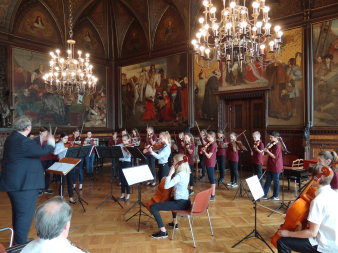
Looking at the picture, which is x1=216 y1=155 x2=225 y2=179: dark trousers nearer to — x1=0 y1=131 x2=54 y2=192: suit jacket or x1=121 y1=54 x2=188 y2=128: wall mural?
x1=121 y1=54 x2=188 y2=128: wall mural

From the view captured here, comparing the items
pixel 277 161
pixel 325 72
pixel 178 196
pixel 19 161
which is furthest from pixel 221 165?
pixel 19 161

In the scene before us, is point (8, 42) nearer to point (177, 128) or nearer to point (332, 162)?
point (177, 128)

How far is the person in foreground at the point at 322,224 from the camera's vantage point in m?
2.74

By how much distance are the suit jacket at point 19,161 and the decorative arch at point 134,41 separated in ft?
41.2

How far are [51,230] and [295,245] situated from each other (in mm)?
2662

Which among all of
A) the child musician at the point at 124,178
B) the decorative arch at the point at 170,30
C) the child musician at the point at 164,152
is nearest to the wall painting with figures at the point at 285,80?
the decorative arch at the point at 170,30

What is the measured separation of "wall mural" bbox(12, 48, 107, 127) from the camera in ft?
42.4

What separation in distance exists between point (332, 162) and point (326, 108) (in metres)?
6.13

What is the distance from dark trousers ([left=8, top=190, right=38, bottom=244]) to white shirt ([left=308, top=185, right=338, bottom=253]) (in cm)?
371

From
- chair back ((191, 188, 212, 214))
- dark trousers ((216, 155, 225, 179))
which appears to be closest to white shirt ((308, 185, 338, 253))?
chair back ((191, 188, 212, 214))

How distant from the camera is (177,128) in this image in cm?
1374

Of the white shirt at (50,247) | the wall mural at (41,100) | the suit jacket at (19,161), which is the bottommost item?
the white shirt at (50,247)

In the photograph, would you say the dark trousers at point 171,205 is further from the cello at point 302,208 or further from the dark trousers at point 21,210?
the dark trousers at point 21,210

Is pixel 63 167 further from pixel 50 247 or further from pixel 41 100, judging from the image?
pixel 41 100
